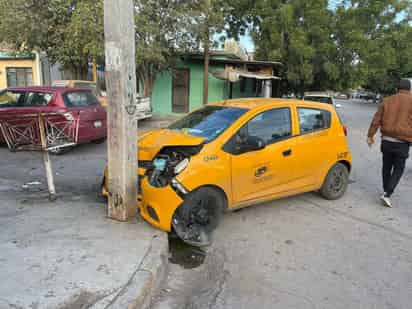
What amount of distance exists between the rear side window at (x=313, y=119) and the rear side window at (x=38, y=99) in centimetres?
590

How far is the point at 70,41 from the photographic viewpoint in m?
11.6

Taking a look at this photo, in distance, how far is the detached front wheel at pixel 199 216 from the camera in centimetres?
382

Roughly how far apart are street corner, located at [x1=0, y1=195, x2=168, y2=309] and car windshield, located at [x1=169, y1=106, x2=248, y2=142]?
53.2 inches

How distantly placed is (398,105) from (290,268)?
3.15 m

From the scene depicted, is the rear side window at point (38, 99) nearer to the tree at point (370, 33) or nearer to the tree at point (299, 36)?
the tree at point (299, 36)

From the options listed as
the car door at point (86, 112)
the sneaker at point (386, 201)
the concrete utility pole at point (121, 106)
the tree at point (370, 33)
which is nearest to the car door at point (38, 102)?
the car door at point (86, 112)

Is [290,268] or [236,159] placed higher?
[236,159]

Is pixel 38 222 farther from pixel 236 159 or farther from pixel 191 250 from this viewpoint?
pixel 236 159

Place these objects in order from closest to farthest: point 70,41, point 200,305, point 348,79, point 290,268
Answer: point 200,305 < point 290,268 < point 70,41 < point 348,79

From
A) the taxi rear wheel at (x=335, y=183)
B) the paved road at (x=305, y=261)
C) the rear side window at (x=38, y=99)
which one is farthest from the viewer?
the rear side window at (x=38, y=99)

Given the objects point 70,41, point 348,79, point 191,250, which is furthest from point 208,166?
point 348,79

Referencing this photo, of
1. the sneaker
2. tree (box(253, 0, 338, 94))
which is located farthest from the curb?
tree (box(253, 0, 338, 94))

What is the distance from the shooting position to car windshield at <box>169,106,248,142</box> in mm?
4238

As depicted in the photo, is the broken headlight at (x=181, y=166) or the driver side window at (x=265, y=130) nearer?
the broken headlight at (x=181, y=166)
